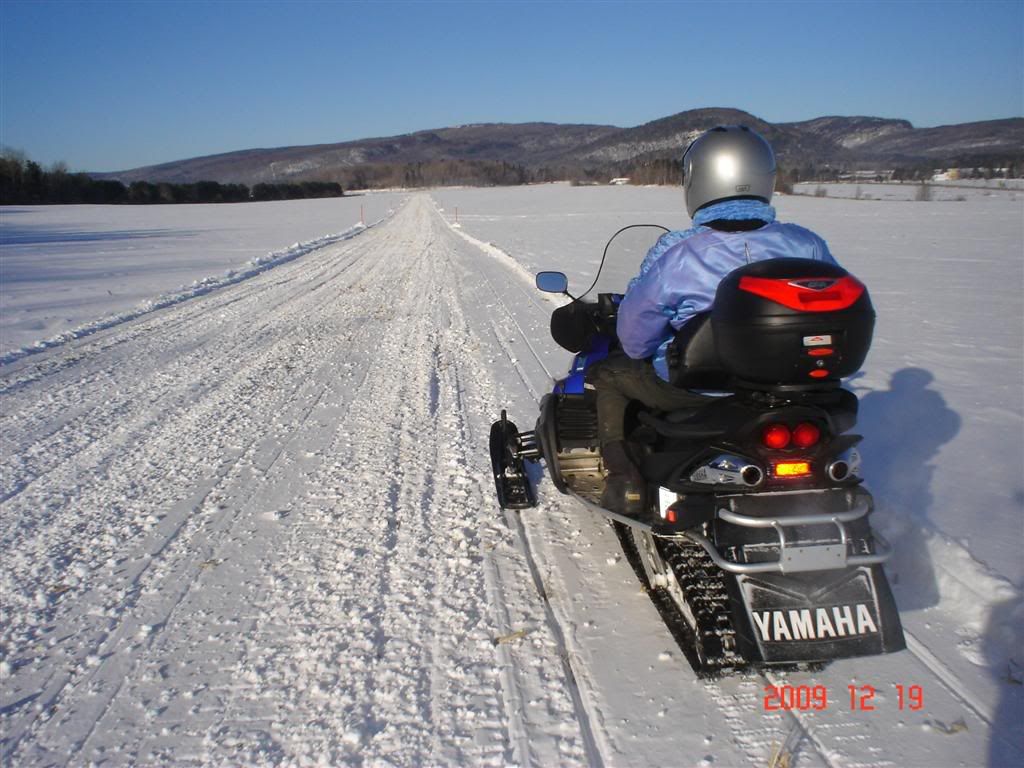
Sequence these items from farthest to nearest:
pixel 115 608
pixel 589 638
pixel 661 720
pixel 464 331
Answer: pixel 464 331, pixel 115 608, pixel 589 638, pixel 661 720

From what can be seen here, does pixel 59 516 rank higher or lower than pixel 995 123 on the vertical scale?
lower

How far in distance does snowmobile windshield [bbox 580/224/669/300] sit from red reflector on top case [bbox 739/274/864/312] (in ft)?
5.29

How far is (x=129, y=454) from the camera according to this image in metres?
4.36

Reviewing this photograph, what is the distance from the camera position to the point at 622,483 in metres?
2.70

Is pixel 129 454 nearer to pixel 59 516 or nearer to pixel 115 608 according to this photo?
A: pixel 59 516

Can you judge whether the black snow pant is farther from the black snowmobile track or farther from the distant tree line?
the distant tree line

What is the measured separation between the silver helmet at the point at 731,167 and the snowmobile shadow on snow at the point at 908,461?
1.60m

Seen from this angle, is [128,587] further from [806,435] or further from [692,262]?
[806,435]

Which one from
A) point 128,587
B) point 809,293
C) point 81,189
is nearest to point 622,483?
point 809,293

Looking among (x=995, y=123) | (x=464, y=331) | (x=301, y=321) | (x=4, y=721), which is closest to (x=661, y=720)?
(x=4, y=721)

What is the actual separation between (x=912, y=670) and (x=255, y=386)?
5.01 meters

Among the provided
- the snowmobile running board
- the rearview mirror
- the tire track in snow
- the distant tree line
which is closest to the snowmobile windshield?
the rearview mirror

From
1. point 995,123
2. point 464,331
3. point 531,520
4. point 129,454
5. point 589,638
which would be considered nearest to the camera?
point 589,638

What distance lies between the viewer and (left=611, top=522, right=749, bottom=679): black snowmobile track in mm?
2223
